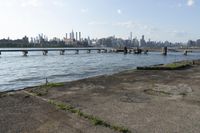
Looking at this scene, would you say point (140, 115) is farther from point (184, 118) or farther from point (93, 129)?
point (93, 129)

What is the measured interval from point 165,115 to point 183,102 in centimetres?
246

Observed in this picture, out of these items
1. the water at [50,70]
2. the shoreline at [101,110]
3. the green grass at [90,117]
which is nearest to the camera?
the green grass at [90,117]

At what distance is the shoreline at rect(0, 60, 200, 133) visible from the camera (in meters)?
8.13

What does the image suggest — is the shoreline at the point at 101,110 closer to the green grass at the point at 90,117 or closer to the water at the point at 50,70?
the green grass at the point at 90,117

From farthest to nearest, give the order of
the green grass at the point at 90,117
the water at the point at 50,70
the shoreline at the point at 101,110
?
the water at the point at 50,70, the shoreline at the point at 101,110, the green grass at the point at 90,117

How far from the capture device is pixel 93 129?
25.9ft

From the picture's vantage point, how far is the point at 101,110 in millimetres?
10125

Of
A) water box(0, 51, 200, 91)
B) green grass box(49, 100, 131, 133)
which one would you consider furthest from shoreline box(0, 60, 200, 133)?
water box(0, 51, 200, 91)

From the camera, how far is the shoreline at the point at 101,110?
8133 mm

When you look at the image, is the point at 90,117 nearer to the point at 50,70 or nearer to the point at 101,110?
the point at 101,110

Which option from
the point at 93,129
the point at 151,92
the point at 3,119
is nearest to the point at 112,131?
the point at 93,129

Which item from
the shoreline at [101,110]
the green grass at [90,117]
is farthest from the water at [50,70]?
the green grass at [90,117]

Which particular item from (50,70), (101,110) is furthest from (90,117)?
(50,70)

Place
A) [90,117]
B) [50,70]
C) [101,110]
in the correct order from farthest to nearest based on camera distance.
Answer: [50,70]
[101,110]
[90,117]
